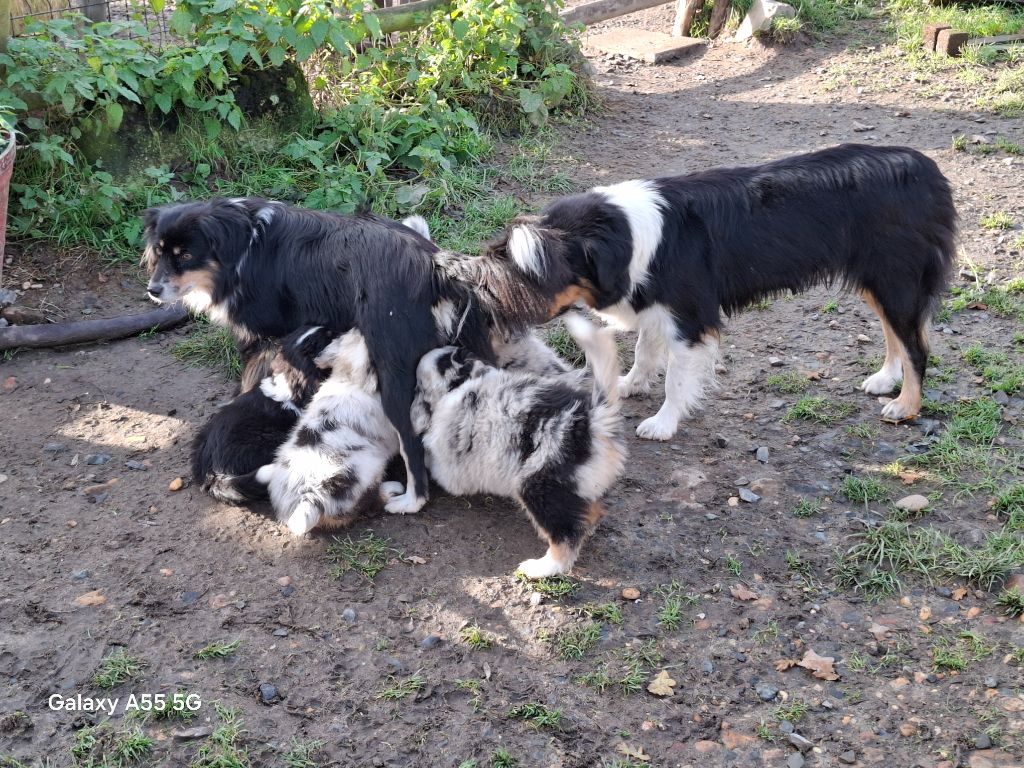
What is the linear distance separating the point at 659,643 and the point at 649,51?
7.65 metres

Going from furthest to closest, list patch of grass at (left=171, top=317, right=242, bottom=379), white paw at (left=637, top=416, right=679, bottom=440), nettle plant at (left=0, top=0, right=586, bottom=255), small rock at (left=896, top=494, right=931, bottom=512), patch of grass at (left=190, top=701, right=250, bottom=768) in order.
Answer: nettle plant at (left=0, top=0, right=586, bottom=255)
patch of grass at (left=171, top=317, right=242, bottom=379)
white paw at (left=637, top=416, right=679, bottom=440)
small rock at (left=896, top=494, right=931, bottom=512)
patch of grass at (left=190, top=701, right=250, bottom=768)

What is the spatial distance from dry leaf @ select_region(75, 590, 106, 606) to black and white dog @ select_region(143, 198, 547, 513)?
120 centimetres

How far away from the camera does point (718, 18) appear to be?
9.84 meters

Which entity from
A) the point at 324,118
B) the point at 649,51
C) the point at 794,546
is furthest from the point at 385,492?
the point at 649,51

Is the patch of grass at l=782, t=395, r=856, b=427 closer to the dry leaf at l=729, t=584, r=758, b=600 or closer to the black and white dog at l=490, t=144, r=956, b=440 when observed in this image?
the black and white dog at l=490, t=144, r=956, b=440

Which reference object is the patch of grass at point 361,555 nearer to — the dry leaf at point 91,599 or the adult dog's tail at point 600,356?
the dry leaf at point 91,599

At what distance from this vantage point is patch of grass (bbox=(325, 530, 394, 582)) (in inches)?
150

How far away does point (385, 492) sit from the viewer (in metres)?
4.17

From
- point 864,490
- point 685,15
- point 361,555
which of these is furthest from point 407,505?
point 685,15

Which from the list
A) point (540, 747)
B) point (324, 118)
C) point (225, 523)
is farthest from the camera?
point (324, 118)

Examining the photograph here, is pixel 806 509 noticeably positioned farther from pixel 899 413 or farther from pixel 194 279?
pixel 194 279

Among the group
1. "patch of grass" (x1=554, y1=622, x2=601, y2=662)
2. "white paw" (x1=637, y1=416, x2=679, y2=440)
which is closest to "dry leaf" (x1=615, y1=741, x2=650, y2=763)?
"patch of grass" (x1=554, y1=622, x2=601, y2=662)

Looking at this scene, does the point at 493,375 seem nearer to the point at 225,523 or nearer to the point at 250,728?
the point at 225,523

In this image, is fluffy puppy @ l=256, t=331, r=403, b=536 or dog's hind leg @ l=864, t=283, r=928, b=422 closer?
fluffy puppy @ l=256, t=331, r=403, b=536
